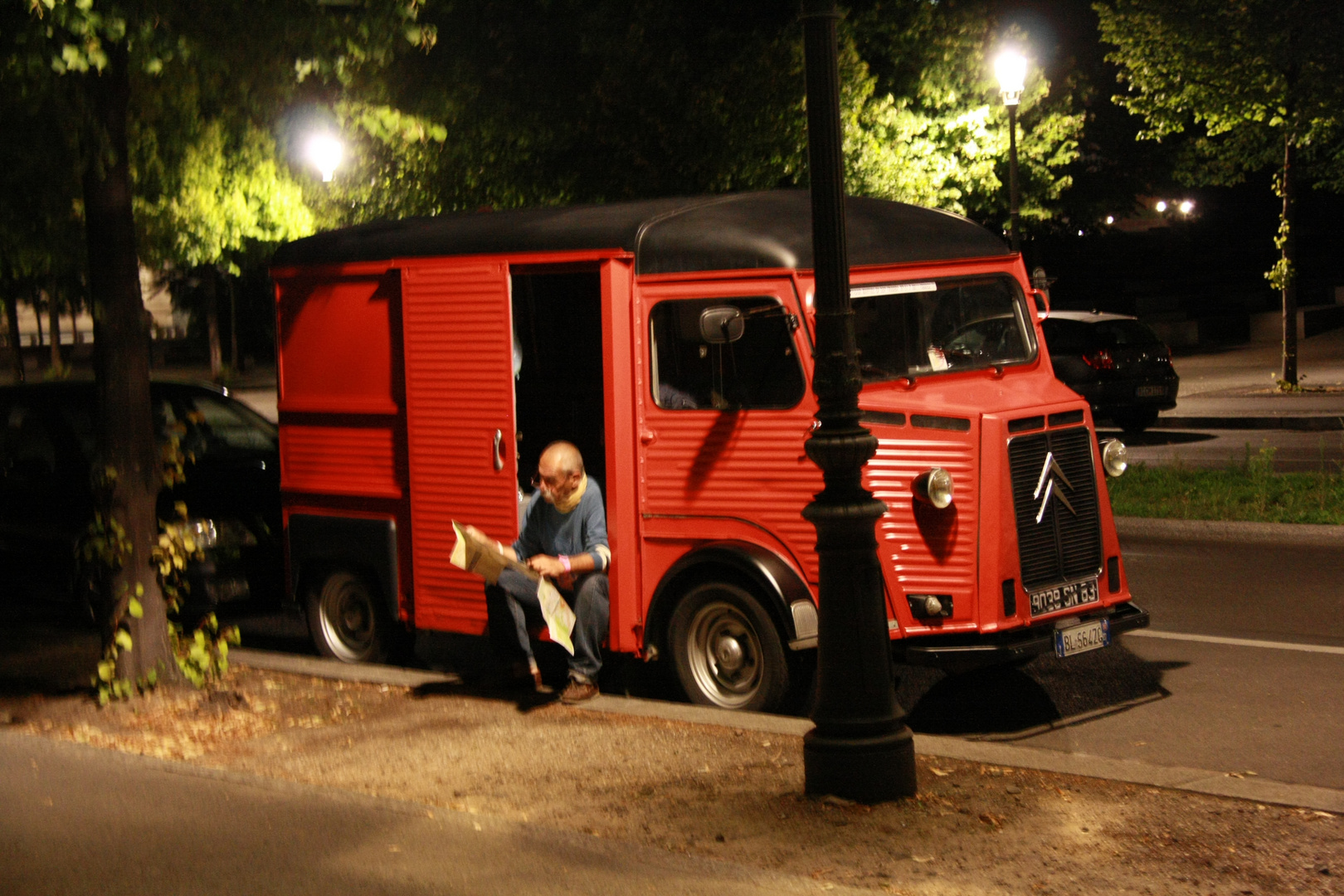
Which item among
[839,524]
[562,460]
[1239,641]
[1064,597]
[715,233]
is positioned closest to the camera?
[839,524]

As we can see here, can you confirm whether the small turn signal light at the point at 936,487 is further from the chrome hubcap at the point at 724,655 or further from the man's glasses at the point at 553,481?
the man's glasses at the point at 553,481

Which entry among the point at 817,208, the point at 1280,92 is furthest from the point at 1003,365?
the point at 1280,92

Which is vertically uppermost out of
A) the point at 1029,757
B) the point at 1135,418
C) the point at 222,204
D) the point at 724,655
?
the point at 222,204

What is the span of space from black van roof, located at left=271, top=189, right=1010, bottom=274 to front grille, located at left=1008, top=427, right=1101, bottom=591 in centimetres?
120

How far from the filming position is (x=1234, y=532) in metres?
13.1

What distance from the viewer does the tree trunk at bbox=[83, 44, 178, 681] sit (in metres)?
8.11

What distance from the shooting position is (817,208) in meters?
6.15

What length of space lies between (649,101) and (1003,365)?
1177 centimetres

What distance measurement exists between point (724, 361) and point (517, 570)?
1.49m

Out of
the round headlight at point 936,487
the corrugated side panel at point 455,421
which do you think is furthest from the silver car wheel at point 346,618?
the round headlight at point 936,487

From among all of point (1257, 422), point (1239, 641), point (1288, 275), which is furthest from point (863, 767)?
point (1288, 275)

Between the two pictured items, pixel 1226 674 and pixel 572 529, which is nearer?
pixel 572 529

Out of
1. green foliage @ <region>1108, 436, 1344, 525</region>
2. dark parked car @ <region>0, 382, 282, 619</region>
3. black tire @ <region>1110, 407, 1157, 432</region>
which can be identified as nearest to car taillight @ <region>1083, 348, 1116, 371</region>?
black tire @ <region>1110, 407, 1157, 432</region>

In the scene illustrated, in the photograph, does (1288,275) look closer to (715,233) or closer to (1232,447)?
(1232,447)
